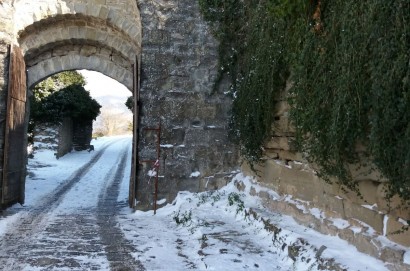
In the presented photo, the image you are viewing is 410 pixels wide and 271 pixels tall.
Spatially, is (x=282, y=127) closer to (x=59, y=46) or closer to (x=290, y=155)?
(x=290, y=155)

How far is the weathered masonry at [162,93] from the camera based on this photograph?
22.2 feet

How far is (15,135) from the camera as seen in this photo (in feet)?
22.1

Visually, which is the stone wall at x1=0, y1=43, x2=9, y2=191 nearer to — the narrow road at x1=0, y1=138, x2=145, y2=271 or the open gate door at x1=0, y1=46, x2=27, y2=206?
the open gate door at x1=0, y1=46, x2=27, y2=206

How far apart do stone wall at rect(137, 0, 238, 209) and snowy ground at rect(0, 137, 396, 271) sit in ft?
1.12

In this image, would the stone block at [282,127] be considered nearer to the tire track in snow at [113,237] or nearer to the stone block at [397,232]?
the stone block at [397,232]

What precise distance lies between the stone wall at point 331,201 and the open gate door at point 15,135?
3837mm

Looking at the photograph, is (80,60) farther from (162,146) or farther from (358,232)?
(358,232)

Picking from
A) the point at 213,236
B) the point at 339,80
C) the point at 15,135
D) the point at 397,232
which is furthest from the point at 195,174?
the point at 397,232

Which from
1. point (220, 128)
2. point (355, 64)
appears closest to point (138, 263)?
point (355, 64)

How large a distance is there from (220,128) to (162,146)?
1013 mm

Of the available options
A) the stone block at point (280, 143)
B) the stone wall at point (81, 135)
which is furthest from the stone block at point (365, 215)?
the stone wall at point (81, 135)

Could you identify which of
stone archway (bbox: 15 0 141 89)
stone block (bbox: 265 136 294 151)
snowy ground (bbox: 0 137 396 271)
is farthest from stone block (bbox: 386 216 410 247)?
stone archway (bbox: 15 0 141 89)

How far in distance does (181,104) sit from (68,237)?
2868 millimetres

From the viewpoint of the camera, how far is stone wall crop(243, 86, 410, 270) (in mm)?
3043
